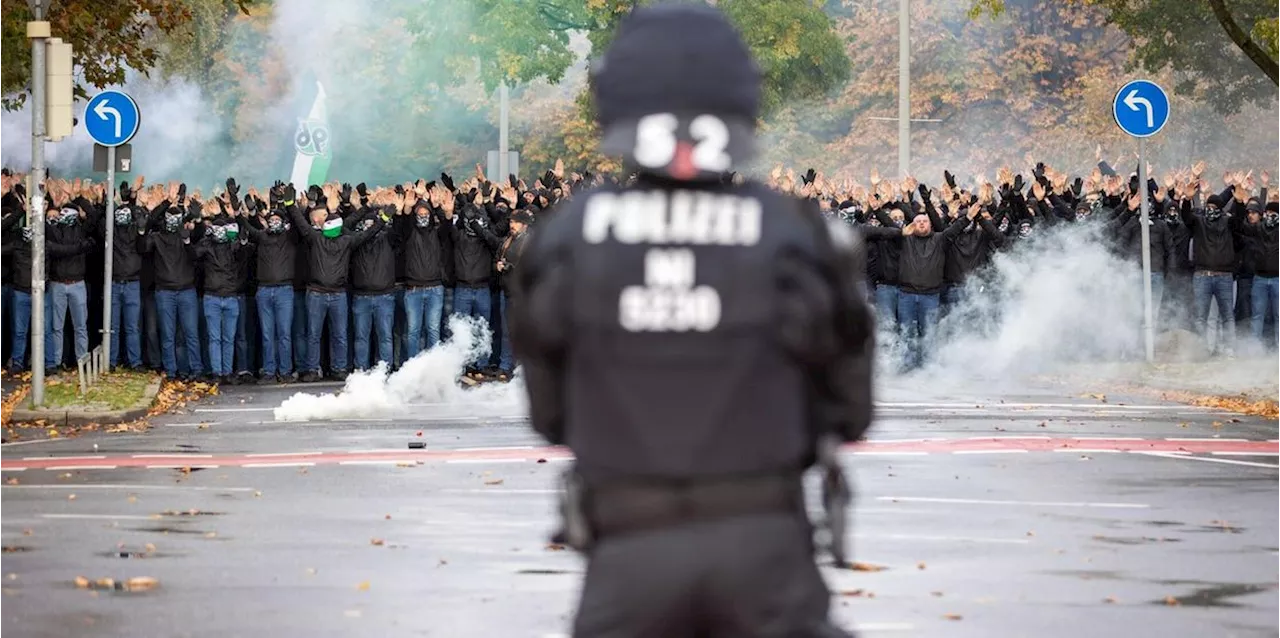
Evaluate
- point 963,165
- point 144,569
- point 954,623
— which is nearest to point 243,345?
point 144,569

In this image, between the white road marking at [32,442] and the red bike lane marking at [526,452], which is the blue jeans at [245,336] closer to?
the white road marking at [32,442]

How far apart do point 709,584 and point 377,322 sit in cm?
2131

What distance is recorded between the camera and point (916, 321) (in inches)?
1046

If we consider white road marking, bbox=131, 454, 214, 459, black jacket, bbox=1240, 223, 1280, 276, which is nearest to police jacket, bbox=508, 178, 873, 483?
white road marking, bbox=131, 454, 214, 459

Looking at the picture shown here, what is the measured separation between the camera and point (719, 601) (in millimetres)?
4406

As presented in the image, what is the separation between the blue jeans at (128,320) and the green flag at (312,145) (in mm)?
34815

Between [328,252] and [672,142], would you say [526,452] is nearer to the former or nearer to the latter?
[328,252]

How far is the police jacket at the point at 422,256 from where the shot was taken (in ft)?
84.0

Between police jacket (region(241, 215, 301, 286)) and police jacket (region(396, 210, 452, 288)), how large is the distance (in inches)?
47.7

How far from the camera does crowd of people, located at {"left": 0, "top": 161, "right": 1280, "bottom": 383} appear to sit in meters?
25.2

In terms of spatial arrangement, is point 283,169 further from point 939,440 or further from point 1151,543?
point 1151,543

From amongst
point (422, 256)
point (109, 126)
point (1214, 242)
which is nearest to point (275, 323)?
point (422, 256)

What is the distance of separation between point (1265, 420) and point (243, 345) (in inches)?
434

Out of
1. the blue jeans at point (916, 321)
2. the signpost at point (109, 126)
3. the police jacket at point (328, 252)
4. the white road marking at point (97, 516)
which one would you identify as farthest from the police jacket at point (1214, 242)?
the white road marking at point (97, 516)
